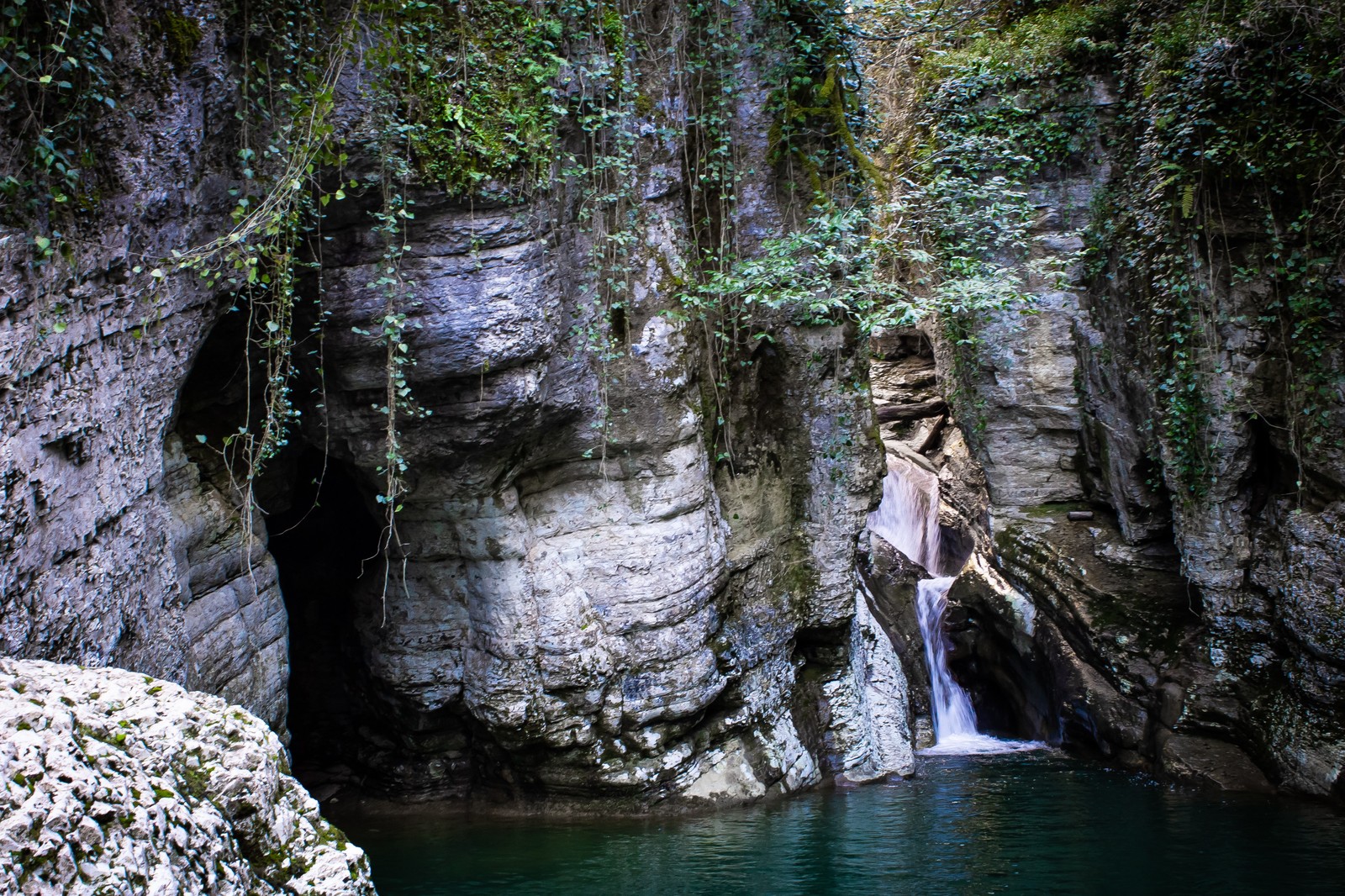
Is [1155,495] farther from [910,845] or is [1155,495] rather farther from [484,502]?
[484,502]

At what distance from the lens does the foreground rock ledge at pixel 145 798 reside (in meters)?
A: 2.60

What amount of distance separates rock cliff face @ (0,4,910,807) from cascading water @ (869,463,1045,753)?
1.41 metres

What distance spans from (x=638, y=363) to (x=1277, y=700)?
7024mm

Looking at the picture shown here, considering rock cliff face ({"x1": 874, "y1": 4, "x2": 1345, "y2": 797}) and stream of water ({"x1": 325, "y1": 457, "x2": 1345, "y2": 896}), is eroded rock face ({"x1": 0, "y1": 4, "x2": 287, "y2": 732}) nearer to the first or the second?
stream of water ({"x1": 325, "y1": 457, "x2": 1345, "y2": 896})

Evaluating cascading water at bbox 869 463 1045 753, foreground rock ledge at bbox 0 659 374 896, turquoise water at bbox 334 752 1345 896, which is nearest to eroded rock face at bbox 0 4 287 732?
foreground rock ledge at bbox 0 659 374 896

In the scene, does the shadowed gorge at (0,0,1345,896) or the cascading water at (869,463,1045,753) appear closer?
the shadowed gorge at (0,0,1345,896)

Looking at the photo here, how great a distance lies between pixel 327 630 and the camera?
916 cm

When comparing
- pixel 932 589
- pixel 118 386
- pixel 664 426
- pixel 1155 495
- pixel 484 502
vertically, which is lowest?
pixel 932 589

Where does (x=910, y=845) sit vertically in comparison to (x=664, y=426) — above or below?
below

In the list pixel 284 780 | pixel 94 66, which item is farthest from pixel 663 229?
pixel 284 780

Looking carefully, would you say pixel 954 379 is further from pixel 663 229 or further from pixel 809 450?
pixel 663 229

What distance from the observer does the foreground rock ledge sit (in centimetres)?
260

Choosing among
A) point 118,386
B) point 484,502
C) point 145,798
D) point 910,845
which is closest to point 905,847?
point 910,845

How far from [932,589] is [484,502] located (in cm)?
705
